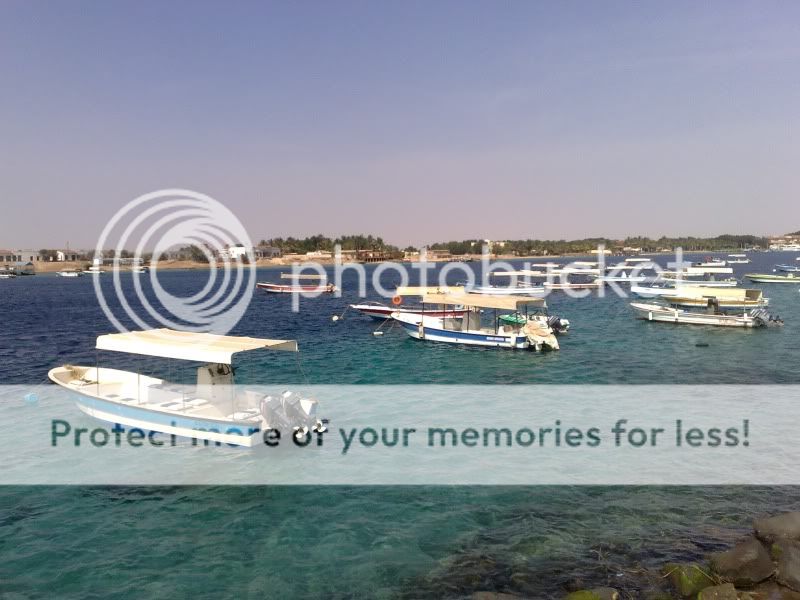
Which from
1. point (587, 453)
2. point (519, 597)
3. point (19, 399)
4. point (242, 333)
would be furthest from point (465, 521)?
point (242, 333)

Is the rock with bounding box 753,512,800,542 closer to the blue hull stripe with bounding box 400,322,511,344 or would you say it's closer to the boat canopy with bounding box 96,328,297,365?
the boat canopy with bounding box 96,328,297,365

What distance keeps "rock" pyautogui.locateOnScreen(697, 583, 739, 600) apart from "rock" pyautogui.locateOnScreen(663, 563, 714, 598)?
46 cm

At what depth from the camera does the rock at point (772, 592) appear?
38.3ft

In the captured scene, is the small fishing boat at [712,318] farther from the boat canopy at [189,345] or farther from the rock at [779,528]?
the boat canopy at [189,345]

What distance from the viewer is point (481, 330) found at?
47.9 metres

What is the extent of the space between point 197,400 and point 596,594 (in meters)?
16.4

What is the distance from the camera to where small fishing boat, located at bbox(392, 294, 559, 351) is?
44.0m

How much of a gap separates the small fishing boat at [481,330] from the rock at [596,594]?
106ft

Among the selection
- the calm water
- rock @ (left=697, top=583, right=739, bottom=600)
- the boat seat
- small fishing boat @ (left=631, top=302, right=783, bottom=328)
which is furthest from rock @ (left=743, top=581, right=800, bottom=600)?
small fishing boat @ (left=631, top=302, right=783, bottom=328)

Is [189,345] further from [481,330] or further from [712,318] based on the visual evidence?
[712,318]

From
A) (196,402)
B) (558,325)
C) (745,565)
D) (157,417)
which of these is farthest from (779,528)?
(558,325)

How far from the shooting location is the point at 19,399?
29938mm

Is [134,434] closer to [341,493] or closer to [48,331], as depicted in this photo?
[341,493]

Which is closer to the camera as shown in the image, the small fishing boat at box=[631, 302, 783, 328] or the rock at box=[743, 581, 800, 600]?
the rock at box=[743, 581, 800, 600]
